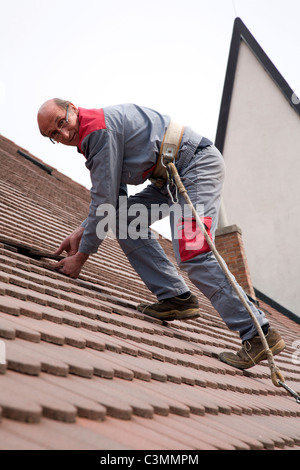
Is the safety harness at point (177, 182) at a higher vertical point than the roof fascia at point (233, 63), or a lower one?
lower

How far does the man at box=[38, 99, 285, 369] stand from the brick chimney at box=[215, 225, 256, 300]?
5.30 meters

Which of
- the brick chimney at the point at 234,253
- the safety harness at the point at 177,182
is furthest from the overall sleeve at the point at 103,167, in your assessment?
the brick chimney at the point at 234,253

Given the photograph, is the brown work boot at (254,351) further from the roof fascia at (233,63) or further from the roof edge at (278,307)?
the roof fascia at (233,63)

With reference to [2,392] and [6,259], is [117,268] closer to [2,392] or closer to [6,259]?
[6,259]

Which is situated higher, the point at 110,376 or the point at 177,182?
the point at 177,182

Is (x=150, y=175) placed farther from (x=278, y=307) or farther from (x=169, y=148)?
(x=278, y=307)

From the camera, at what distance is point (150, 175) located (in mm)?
2916

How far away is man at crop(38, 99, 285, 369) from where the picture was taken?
2637 mm

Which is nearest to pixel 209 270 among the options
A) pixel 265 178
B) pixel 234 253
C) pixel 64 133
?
pixel 64 133

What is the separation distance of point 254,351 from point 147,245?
2.67 feet

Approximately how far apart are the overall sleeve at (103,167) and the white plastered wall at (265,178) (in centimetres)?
808

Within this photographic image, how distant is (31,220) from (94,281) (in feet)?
4.13

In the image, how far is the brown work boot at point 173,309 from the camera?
121 inches

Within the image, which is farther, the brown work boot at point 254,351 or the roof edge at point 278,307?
the roof edge at point 278,307
